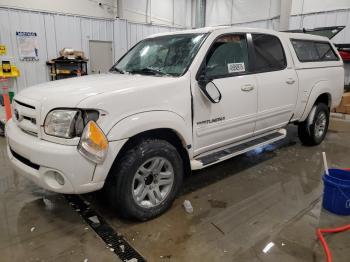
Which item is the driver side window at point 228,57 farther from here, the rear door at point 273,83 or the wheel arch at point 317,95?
the wheel arch at point 317,95

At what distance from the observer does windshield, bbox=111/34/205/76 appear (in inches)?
110

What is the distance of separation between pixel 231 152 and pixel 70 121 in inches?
70.2

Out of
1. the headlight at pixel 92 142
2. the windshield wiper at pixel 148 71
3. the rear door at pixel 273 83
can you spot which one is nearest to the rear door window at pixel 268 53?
the rear door at pixel 273 83

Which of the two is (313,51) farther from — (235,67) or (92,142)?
(92,142)

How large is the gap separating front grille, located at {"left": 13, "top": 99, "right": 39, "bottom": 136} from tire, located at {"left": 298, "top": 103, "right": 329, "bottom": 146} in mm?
3908

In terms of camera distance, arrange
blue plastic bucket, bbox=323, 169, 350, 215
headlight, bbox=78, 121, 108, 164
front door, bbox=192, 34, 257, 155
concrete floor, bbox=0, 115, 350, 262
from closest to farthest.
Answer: headlight, bbox=78, 121, 108, 164
concrete floor, bbox=0, 115, 350, 262
blue plastic bucket, bbox=323, 169, 350, 215
front door, bbox=192, 34, 257, 155

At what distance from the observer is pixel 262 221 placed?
2584 millimetres

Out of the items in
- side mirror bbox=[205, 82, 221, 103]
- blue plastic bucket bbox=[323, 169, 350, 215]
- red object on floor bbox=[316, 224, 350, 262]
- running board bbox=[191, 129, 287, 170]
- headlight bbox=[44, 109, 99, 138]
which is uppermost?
side mirror bbox=[205, 82, 221, 103]

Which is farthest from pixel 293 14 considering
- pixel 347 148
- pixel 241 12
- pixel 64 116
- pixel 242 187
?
pixel 64 116

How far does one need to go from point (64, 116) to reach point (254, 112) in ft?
6.96

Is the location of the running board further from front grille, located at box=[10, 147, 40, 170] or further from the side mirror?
front grille, located at box=[10, 147, 40, 170]

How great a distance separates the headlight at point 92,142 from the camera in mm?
2018

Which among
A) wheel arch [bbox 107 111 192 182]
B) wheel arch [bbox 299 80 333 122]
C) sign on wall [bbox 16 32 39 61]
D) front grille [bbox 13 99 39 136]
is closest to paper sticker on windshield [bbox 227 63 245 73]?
wheel arch [bbox 107 111 192 182]

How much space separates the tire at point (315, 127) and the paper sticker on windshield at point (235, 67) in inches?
77.8
